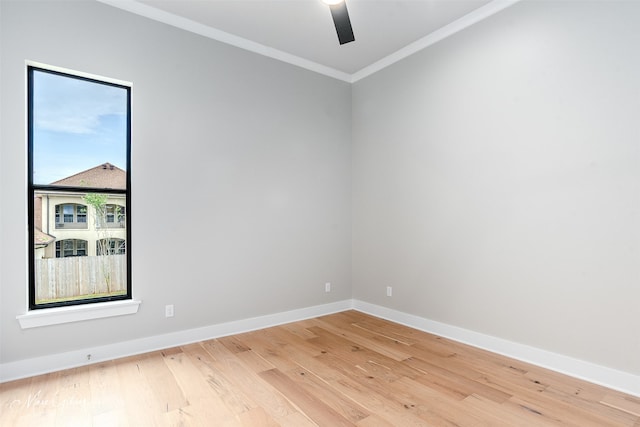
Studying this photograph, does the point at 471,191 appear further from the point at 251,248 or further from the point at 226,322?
the point at 226,322

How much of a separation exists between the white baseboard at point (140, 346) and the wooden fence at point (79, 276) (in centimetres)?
46

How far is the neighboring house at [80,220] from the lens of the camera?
276 centimetres

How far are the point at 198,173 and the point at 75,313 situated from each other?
5.05 ft

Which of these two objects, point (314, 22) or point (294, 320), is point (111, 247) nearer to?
point (294, 320)

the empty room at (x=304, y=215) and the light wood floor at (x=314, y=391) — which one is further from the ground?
the empty room at (x=304, y=215)

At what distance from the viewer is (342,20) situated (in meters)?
2.05

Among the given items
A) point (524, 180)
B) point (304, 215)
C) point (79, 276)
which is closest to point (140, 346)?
point (79, 276)

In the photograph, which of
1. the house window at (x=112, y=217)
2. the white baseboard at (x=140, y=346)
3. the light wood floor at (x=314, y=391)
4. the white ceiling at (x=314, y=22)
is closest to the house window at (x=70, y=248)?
the house window at (x=112, y=217)

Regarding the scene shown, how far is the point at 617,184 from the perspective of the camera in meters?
2.42

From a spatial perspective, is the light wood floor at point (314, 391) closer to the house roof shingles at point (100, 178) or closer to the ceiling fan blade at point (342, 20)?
the house roof shingles at point (100, 178)

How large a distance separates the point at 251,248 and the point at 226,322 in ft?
2.60

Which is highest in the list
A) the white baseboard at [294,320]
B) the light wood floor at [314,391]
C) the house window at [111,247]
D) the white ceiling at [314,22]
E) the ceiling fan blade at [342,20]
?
the white ceiling at [314,22]

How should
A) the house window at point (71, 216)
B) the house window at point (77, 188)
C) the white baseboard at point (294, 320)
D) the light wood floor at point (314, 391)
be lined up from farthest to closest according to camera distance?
the house window at point (71, 216) < the house window at point (77, 188) < the white baseboard at point (294, 320) < the light wood floor at point (314, 391)

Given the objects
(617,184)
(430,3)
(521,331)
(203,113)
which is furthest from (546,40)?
(203,113)
